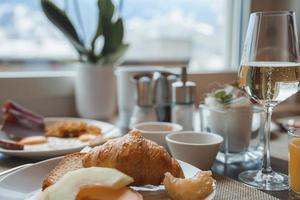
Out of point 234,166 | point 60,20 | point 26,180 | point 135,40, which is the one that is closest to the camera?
point 26,180

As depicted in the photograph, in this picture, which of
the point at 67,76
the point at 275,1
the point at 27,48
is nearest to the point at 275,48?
the point at 67,76

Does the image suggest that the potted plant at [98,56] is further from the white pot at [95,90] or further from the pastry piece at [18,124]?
the pastry piece at [18,124]

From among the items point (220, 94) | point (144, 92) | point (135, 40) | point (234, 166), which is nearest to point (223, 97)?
point (220, 94)

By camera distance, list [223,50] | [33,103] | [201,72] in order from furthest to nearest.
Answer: [223,50]
[201,72]
[33,103]

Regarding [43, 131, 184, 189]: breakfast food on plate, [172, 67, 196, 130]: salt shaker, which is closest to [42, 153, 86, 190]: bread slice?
[43, 131, 184, 189]: breakfast food on plate

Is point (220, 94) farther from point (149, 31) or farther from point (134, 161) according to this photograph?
point (149, 31)

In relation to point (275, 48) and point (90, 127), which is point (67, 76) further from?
point (275, 48)
